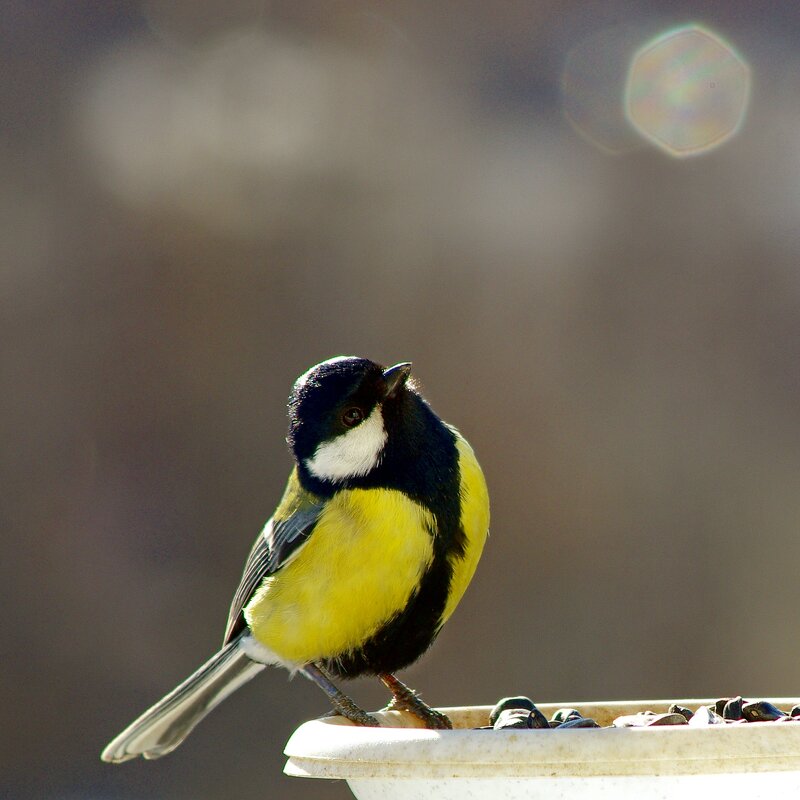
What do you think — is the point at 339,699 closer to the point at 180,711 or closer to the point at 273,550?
the point at 273,550

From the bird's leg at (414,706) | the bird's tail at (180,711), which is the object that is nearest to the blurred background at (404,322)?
the bird's tail at (180,711)

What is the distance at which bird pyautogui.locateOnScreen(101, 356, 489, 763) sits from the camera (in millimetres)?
1533

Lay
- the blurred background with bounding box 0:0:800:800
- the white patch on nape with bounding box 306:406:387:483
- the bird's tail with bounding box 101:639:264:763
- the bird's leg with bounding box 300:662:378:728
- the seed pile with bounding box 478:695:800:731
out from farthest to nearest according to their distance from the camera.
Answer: the blurred background with bounding box 0:0:800:800 < the bird's tail with bounding box 101:639:264:763 < the white patch on nape with bounding box 306:406:387:483 < the bird's leg with bounding box 300:662:378:728 < the seed pile with bounding box 478:695:800:731

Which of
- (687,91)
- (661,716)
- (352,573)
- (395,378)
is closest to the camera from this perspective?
(661,716)

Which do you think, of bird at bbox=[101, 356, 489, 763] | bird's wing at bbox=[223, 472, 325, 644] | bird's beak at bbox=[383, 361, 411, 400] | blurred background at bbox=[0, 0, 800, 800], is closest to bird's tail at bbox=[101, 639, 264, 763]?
bird's wing at bbox=[223, 472, 325, 644]

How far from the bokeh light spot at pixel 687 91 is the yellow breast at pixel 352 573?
8.28ft

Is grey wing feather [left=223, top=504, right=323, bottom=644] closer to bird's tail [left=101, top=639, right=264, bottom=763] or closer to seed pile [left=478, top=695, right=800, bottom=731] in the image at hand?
bird's tail [left=101, top=639, right=264, bottom=763]

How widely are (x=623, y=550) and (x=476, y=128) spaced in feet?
5.05

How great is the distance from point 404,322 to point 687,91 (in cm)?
127

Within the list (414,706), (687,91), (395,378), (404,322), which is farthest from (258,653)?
(687,91)

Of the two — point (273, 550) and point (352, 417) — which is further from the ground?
point (352, 417)

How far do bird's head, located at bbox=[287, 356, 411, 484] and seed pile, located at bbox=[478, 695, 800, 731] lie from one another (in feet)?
1.54

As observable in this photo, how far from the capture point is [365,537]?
154 cm

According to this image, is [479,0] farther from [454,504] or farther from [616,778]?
[616,778]
